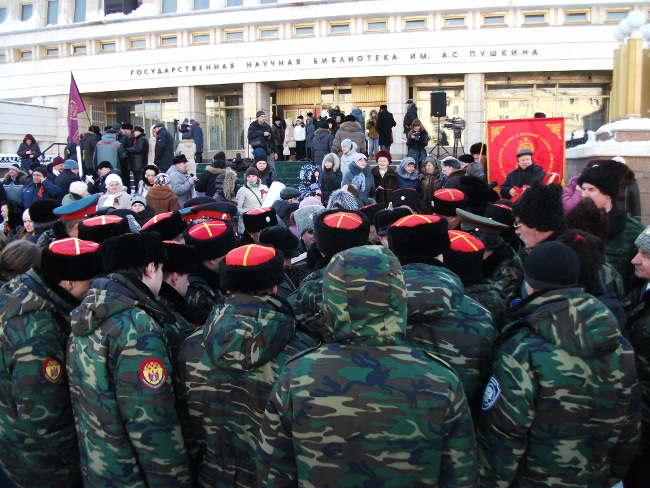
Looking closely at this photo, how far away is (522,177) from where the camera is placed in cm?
649

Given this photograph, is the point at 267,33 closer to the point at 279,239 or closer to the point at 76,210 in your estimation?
the point at 76,210

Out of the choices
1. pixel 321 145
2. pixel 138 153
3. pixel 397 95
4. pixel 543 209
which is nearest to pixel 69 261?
pixel 543 209

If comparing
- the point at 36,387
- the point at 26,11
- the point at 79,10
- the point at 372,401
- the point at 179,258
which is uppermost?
the point at 26,11

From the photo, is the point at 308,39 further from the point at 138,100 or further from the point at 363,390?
the point at 363,390

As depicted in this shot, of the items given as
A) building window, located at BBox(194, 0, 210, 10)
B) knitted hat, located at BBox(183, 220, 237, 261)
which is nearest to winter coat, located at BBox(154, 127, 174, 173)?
knitted hat, located at BBox(183, 220, 237, 261)

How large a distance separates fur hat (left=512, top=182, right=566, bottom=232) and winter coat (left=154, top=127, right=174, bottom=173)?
1073 cm

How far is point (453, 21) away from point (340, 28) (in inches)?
186

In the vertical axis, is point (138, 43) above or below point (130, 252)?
above

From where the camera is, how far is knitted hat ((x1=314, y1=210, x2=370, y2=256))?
2943 millimetres

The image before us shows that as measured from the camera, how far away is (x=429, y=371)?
162 cm

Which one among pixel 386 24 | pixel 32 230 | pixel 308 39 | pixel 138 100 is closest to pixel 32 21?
pixel 138 100

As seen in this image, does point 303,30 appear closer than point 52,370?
No

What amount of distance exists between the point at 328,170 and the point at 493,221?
5.96 m

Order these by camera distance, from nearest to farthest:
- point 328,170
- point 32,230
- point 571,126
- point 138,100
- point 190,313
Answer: point 190,313 → point 32,230 → point 328,170 → point 571,126 → point 138,100
